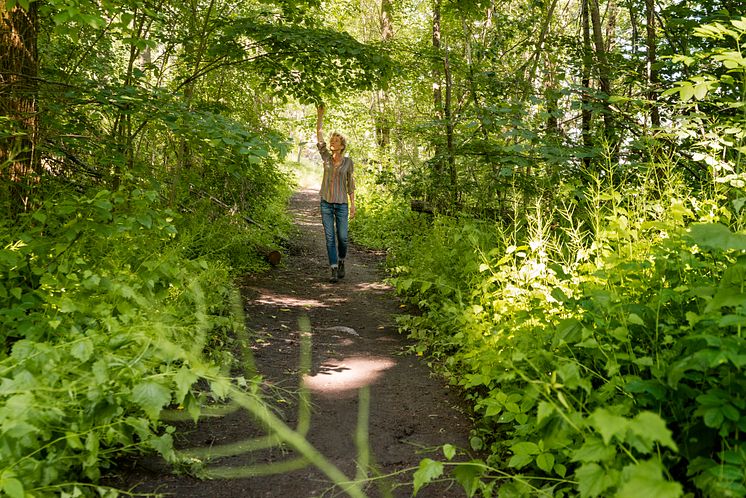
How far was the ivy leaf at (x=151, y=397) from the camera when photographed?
244 centimetres

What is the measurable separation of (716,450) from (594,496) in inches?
29.7

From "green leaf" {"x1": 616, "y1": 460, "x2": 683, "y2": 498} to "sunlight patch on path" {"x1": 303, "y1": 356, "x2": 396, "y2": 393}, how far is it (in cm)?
301

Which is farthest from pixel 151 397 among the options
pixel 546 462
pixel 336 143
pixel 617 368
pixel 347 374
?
pixel 336 143

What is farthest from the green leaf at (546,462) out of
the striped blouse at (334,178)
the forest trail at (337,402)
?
the striped blouse at (334,178)

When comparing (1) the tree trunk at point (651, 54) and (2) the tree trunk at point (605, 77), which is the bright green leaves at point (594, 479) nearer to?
(2) the tree trunk at point (605, 77)

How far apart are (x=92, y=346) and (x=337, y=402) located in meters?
2.10

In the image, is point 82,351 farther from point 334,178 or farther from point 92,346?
point 334,178

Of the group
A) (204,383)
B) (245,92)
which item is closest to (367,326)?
(204,383)

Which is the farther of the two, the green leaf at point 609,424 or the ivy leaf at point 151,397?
the ivy leaf at point 151,397

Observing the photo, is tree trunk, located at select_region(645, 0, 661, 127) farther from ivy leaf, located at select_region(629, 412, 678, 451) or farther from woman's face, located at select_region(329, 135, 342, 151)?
ivy leaf, located at select_region(629, 412, 678, 451)

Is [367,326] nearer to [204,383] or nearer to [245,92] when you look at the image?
[204,383]

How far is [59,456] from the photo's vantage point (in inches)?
99.5

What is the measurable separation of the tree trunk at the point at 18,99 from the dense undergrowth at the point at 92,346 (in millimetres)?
394

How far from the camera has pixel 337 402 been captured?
4387 millimetres
